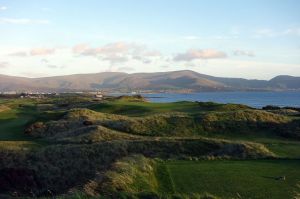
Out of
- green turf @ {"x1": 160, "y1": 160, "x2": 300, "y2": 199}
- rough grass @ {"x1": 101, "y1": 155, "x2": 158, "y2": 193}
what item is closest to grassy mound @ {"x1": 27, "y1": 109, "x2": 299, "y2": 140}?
green turf @ {"x1": 160, "y1": 160, "x2": 300, "y2": 199}

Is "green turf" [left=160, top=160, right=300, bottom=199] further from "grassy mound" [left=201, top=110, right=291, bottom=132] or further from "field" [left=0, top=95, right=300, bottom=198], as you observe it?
"grassy mound" [left=201, top=110, right=291, bottom=132]

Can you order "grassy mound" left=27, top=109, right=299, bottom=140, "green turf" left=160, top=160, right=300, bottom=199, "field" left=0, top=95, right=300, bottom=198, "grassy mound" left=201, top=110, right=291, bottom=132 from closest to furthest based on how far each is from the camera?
1. "green turf" left=160, top=160, right=300, bottom=199
2. "field" left=0, top=95, right=300, bottom=198
3. "grassy mound" left=27, top=109, right=299, bottom=140
4. "grassy mound" left=201, top=110, right=291, bottom=132

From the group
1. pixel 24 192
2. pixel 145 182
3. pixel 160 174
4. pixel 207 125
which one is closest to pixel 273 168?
pixel 160 174

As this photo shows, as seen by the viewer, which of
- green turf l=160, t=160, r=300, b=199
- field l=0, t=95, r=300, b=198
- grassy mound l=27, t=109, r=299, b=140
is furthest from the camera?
grassy mound l=27, t=109, r=299, b=140

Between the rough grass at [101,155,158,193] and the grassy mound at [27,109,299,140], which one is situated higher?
the grassy mound at [27,109,299,140]

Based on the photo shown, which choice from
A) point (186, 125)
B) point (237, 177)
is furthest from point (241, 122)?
point (237, 177)

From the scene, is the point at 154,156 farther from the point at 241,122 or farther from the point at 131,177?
the point at 241,122
